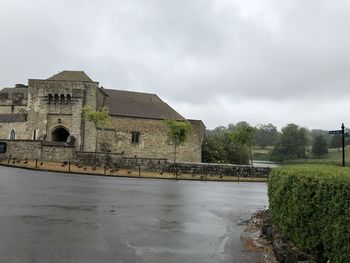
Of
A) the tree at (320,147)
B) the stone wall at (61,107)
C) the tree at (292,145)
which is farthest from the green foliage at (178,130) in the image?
the tree at (292,145)

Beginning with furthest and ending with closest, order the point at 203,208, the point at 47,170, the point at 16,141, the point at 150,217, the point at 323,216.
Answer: the point at 16,141
the point at 47,170
the point at 203,208
the point at 150,217
the point at 323,216

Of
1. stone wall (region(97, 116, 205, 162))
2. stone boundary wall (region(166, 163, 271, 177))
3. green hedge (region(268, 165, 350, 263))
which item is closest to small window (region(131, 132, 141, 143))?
stone wall (region(97, 116, 205, 162))

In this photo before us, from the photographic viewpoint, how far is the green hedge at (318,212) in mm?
5312

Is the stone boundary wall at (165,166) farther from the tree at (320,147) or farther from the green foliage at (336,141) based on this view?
the tree at (320,147)

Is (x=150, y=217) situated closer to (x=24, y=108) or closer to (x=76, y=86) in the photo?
(x=76, y=86)

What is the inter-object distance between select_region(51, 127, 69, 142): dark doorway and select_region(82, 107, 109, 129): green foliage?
14.4ft

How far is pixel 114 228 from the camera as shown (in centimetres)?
940

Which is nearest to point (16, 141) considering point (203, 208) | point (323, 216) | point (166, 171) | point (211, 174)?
point (166, 171)

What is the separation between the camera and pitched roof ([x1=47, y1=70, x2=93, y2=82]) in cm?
4617

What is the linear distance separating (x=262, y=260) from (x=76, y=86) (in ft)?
127

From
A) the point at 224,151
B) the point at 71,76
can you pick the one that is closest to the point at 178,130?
the point at 224,151

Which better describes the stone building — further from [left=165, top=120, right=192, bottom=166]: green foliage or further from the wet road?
the wet road

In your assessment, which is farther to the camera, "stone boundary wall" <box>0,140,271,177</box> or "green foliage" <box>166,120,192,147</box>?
"green foliage" <box>166,120,192,147</box>

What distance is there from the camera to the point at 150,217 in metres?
11.2
